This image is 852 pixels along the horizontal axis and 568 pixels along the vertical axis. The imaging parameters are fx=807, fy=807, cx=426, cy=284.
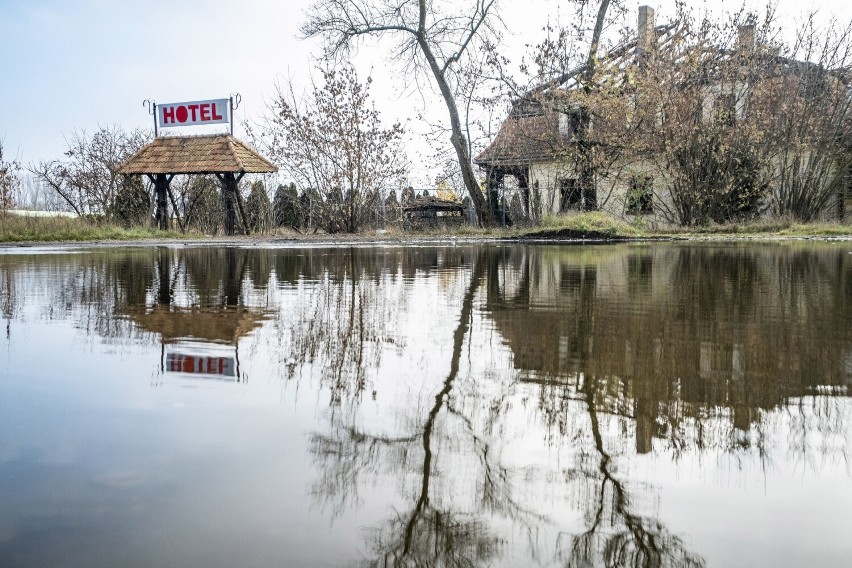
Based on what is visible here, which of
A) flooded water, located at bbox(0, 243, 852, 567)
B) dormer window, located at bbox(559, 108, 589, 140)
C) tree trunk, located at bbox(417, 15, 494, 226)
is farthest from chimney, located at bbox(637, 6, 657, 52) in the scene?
flooded water, located at bbox(0, 243, 852, 567)

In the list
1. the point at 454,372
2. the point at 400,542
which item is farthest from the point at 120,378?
the point at 400,542

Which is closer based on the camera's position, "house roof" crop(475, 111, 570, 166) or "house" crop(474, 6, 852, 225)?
"house" crop(474, 6, 852, 225)

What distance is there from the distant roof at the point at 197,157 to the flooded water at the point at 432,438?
24347 mm

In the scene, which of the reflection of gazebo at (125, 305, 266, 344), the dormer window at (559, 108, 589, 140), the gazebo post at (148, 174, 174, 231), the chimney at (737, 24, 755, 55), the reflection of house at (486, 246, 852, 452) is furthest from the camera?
the gazebo post at (148, 174, 174, 231)

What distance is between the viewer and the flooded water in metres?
1.86

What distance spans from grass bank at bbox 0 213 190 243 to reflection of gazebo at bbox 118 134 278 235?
16.7 feet

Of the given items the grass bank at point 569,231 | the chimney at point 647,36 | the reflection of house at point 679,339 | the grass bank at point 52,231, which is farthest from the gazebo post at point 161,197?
the reflection of house at point 679,339

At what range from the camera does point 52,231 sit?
22.7 meters

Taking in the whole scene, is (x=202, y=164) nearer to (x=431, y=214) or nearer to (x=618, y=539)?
(x=431, y=214)

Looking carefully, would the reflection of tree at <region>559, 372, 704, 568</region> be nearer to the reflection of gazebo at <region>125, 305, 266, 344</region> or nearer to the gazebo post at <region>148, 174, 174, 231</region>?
the reflection of gazebo at <region>125, 305, 266, 344</region>

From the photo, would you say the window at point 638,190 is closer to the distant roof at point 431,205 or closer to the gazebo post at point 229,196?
the distant roof at point 431,205

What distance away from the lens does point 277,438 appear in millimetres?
2656

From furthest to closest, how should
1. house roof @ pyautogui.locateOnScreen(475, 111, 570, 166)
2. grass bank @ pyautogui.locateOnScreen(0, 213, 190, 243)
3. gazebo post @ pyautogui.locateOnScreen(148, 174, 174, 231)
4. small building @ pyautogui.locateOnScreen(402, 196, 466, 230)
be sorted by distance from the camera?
gazebo post @ pyautogui.locateOnScreen(148, 174, 174, 231) → small building @ pyautogui.locateOnScreen(402, 196, 466, 230) → house roof @ pyautogui.locateOnScreen(475, 111, 570, 166) → grass bank @ pyautogui.locateOnScreen(0, 213, 190, 243)

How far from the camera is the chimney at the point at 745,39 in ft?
79.3
